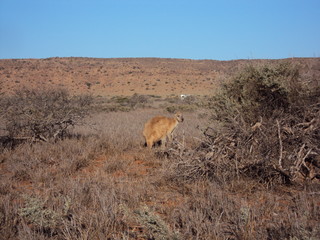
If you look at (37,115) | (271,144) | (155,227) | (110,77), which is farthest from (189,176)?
(110,77)

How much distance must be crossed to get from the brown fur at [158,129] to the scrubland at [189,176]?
18.0 inches

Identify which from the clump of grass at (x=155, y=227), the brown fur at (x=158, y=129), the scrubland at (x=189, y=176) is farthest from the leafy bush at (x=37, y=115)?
the clump of grass at (x=155, y=227)

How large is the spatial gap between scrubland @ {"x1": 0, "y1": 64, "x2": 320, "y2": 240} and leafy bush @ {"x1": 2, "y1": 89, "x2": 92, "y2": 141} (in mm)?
40

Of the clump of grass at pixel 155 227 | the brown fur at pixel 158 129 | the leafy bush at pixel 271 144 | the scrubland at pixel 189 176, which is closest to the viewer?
the clump of grass at pixel 155 227

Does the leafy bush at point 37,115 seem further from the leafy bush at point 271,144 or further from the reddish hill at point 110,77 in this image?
the reddish hill at point 110,77

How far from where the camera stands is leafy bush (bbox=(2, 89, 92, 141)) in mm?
8836

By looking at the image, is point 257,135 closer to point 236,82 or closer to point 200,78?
point 236,82

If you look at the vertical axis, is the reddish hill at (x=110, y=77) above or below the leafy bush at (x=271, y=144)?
above

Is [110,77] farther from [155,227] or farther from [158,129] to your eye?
[155,227]

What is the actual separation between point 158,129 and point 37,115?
12.1 ft

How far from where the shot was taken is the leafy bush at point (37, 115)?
29.0ft

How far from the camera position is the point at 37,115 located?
30.0ft

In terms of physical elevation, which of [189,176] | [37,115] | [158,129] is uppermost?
[37,115]

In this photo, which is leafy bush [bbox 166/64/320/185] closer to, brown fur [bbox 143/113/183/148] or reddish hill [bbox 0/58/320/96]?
brown fur [bbox 143/113/183/148]
